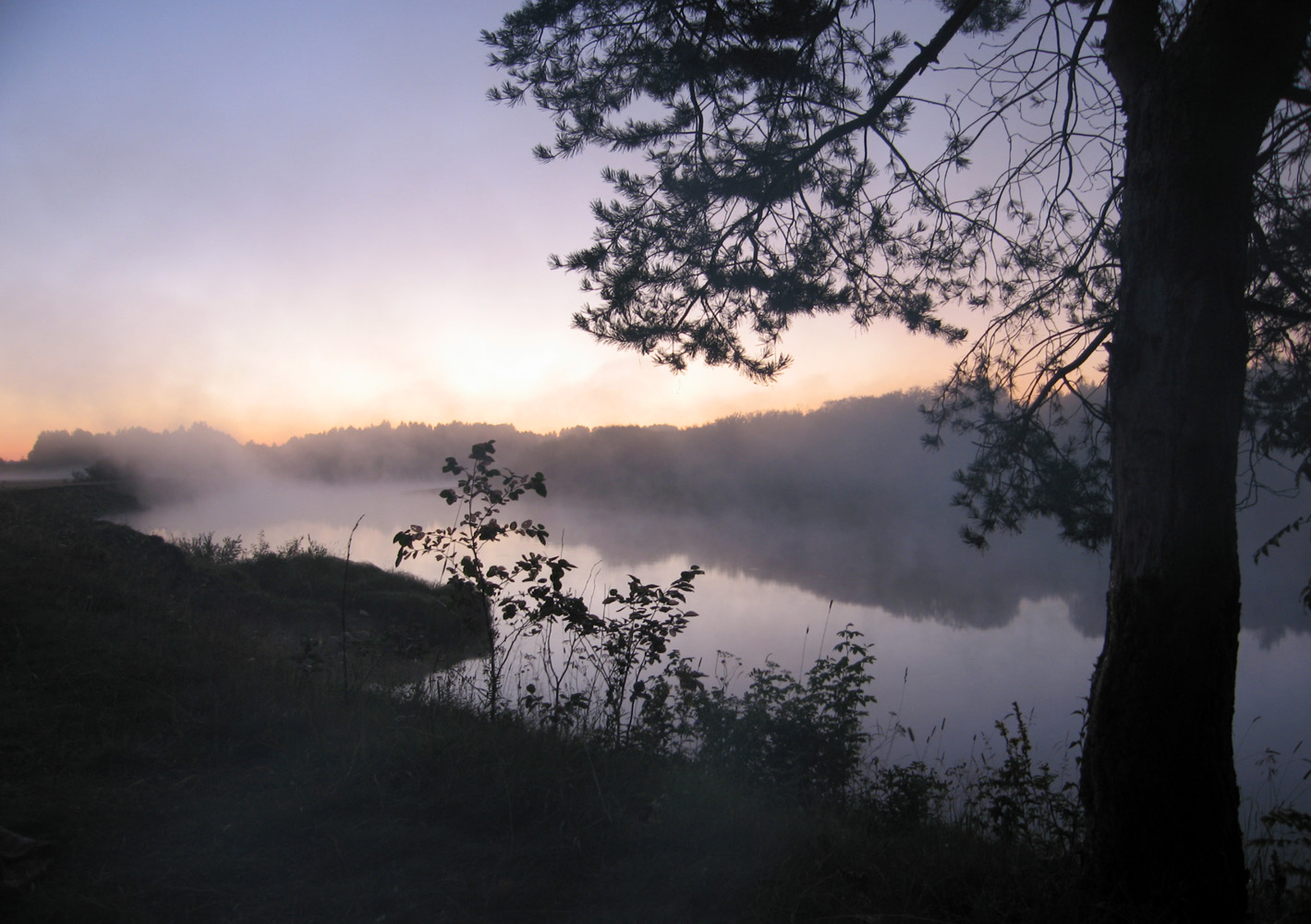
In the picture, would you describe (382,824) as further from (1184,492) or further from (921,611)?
(921,611)

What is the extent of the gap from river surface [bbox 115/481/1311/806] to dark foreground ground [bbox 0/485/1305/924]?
1.11 m

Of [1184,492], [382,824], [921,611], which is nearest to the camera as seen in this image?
[1184,492]

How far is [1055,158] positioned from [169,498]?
21669 mm

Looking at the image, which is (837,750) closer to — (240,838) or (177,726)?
(240,838)

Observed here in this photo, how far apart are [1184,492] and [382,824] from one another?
2861 mm

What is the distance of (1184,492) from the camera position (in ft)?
6.61

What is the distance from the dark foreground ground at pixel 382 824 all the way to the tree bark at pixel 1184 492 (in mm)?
362

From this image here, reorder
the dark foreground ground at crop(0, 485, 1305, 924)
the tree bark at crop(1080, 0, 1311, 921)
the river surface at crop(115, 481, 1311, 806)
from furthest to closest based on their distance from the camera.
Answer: the river surface at crop(115, 481, 1311, 806) < the tree bark at crop(1080, 0, 1311, 921) < the dark foreground ground at crop(0, 485, 1305, 924)

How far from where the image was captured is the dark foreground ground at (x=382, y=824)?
1869 mm

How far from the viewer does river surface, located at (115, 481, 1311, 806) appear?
7.51 m

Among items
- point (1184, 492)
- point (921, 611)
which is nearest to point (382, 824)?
point (1184, 492)

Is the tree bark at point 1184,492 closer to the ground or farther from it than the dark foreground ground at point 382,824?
farther from it

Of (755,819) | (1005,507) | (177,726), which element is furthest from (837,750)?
(177,726)

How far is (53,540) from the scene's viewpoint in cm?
579
